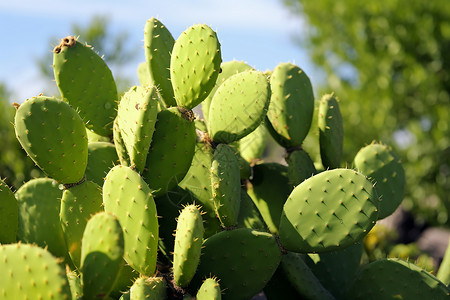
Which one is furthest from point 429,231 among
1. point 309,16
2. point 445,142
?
point 309,16

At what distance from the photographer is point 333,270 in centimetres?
223

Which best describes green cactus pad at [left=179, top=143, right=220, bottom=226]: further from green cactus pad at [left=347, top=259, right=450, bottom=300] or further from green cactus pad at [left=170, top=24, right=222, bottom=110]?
green cactus pad at [left=347, top=259, right=450, bottom=300]

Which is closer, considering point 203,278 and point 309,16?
point 203,278

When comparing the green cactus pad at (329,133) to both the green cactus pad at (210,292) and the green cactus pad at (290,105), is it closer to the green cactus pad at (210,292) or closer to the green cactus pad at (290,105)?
the green cactus pad at (290,105)

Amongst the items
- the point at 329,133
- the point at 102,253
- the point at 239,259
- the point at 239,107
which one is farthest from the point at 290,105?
the point at 102,253

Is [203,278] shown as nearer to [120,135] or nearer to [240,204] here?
[240,204]

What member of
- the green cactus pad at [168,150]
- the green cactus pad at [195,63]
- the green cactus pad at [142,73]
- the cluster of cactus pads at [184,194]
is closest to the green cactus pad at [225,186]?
the cluster of cactus pads at [184,194]

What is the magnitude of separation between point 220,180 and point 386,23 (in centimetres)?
689

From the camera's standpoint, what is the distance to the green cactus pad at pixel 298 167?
2.07m

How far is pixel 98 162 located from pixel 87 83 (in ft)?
0.99

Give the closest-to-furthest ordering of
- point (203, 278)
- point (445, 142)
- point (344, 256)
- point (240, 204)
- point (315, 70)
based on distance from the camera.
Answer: point (203, 278) < point (240, 204) < point (344, 256) < point (445, 142) < point (315, 70)

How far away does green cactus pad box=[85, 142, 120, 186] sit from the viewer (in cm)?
194

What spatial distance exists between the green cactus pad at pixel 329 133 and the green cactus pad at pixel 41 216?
3.46 feet

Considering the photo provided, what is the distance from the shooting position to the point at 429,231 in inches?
302
